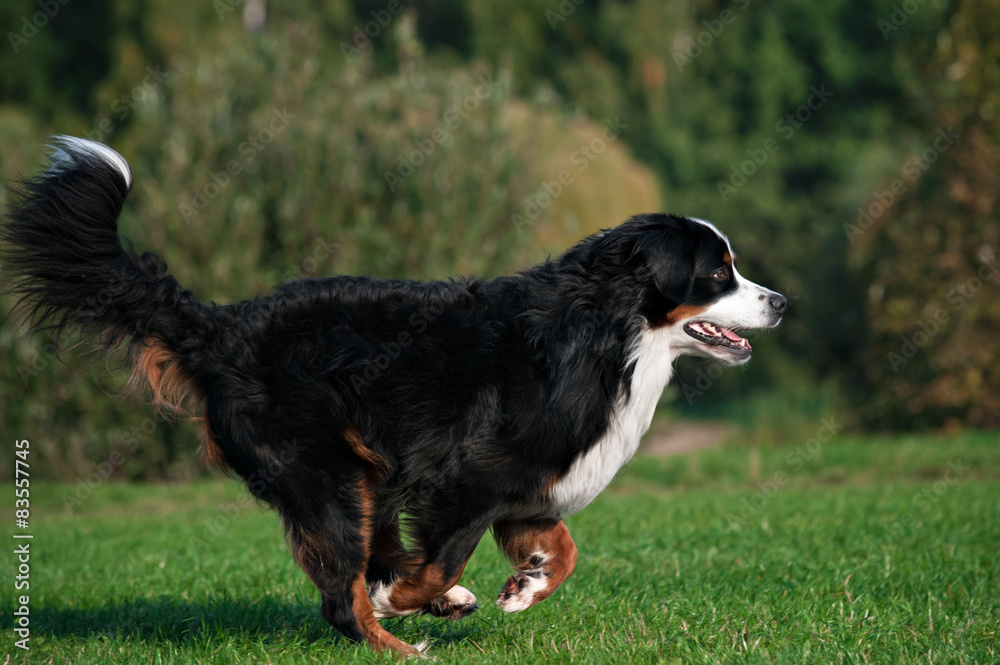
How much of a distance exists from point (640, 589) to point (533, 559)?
107cm

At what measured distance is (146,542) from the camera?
7473 mm

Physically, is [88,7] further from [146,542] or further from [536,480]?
[536,480]

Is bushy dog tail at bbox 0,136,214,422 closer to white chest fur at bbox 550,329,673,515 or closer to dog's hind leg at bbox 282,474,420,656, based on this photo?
dog's hind leg at bbox 282,474,420,656

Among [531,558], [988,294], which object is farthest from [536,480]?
[988,294]

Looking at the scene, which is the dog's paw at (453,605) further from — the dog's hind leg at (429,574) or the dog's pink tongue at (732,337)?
the dog's pink tongue at (732,337)

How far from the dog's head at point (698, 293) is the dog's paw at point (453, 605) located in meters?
1.44

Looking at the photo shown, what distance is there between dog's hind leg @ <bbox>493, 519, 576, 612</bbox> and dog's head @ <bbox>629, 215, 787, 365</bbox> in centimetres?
99

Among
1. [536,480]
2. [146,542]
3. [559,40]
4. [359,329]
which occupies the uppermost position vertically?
[559,40]

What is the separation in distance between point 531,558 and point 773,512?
355 cm

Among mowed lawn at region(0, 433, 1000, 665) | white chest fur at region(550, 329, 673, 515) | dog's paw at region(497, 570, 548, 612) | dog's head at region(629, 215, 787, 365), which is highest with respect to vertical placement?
dog's head at region(629, 215, 787, 365)

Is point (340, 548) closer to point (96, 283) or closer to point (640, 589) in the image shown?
point (96, 283)

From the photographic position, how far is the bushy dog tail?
13.6 feet

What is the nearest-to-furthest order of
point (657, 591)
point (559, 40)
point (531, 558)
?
point (531, 558)
point (657, 591)
point (559, 40)

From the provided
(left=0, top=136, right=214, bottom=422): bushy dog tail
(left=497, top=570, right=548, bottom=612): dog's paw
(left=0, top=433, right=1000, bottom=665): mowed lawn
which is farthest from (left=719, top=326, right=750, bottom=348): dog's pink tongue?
(left=0, top=136, right=214, bottom=422): bushy dog tail
